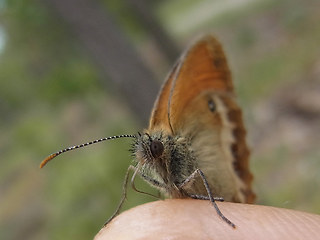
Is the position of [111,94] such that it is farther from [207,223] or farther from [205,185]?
[207,223]

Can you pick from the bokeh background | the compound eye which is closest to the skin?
the compound eye

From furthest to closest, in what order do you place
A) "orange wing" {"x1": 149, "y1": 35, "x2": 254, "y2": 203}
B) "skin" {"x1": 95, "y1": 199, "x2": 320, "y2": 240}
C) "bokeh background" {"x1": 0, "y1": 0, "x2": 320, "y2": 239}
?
"bokeh background" {"x1": 0, "y1": 0, "x2": 320, "y2": 239}
"orange wing" {"x1": 149, "y1": 35, "x2": 254, "y2": 203}
"skin" {"x1": 95, "y1": 199, "x2": 320, "y2": 240}

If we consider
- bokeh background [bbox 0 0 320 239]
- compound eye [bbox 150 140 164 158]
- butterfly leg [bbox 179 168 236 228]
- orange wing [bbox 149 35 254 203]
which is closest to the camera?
butterfly leg [bbox 179 168 236 228]

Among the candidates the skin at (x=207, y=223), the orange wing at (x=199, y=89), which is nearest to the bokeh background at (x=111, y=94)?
the orange wing at (x=199, y=89)

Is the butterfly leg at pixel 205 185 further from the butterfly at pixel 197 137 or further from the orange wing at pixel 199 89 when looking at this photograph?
the orange wing at pixel 199 89

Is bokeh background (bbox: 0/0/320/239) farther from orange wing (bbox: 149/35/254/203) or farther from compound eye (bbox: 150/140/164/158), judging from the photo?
compound eye (bbox: 150/140/164/158)

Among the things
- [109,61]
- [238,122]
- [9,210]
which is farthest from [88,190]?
[9,210]

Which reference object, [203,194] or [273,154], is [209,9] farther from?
[203,194]
